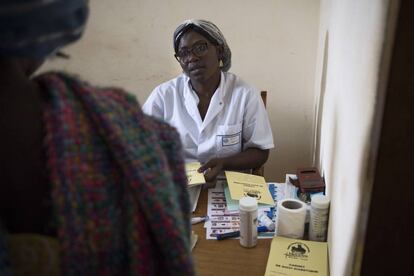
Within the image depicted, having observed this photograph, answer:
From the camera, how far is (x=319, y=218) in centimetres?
101

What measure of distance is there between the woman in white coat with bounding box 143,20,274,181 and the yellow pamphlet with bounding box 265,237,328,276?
0.56 m

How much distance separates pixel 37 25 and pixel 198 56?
125 centimetres

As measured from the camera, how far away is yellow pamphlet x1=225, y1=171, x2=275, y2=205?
47.8 inches

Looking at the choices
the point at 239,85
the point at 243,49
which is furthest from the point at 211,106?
the point at 243,49

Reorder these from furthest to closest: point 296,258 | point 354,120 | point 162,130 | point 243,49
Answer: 1. point 243,49
2. point 296,258
3. point 354,120
4. point 162,130

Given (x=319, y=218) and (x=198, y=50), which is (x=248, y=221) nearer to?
(x=319, y=218)

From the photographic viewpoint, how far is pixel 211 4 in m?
2.14

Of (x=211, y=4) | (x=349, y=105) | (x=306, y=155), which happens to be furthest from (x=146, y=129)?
(x=306, y=155)

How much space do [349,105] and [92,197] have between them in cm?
61

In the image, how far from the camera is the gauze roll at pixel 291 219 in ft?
3.31

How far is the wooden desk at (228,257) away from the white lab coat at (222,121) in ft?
1.98

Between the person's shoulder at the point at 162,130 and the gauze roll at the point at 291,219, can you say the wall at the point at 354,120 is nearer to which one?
the gauze roll at the point at 291,219

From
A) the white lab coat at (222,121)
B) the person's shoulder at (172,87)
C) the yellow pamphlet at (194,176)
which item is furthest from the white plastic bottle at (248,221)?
the person's shoulder at (172,87)

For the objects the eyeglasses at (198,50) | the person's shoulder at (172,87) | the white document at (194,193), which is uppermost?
the eyeglasses at (198,50)
